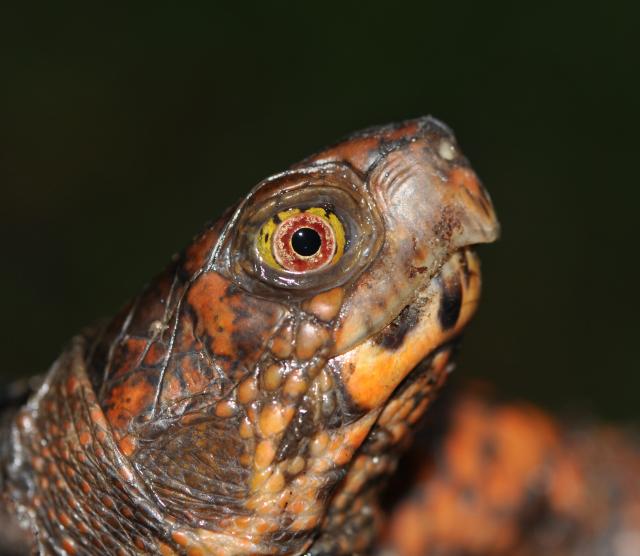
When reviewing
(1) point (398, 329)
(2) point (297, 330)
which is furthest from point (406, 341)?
(2) point (297, 330)

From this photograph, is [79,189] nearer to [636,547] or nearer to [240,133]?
[240,133]

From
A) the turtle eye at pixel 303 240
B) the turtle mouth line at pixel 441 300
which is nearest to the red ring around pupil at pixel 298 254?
the turtle eye at pixel 303 240

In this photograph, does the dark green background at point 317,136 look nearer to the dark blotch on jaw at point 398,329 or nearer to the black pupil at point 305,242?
the dark blotch on jaw at point 398,329

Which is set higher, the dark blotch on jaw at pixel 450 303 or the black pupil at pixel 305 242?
the black pupil at pixel 305 242

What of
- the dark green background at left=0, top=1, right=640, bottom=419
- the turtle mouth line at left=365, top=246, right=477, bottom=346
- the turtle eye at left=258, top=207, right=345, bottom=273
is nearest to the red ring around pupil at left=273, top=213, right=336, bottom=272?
the turtle eye at left=258, top=207, right=345, bottom=273

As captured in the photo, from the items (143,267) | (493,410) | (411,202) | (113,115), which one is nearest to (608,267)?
(143,267)

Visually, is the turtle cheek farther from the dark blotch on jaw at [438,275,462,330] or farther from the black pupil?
the black pupil

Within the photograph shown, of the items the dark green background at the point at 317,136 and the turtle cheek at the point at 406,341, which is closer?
the turtle cheek at the point at 406,341
